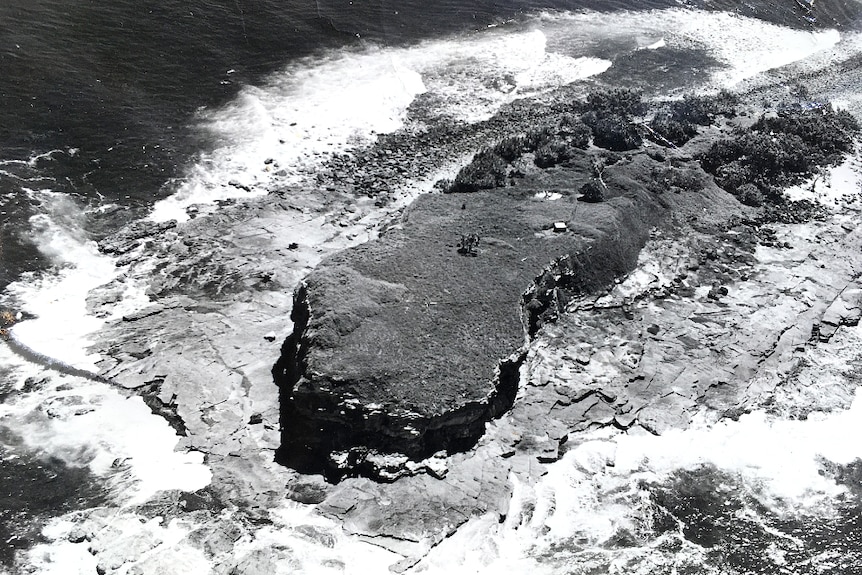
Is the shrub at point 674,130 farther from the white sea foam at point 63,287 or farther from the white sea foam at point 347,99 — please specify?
the white sea foam at point 63,287

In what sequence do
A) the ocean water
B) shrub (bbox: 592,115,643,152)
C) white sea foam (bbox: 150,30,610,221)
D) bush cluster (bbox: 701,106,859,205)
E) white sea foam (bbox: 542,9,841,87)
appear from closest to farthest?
the ocean water < white sea foam (bbox: 150,30,610,221) < bush cluster (bbox: 701,106,859,205) < shrub (bbox: 592,115,643,152) < white sea foam (bbox: 542,9,841,87)

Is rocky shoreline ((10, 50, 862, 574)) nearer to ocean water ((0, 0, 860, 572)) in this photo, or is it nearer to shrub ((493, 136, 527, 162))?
ocean water ((0, 0, 860, 572))

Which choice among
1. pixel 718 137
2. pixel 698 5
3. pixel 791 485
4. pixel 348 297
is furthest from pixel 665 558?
pixel 698 5

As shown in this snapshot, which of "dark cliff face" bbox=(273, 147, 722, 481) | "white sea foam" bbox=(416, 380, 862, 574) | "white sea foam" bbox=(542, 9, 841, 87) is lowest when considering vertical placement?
"white sea foam" bbox=(416, 380, 862, 574)

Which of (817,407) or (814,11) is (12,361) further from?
(814,11)

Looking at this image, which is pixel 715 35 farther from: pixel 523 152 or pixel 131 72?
pixel 131 72

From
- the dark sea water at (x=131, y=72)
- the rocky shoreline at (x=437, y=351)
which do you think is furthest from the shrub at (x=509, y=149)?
the dark sea water at (x=131, y=72)

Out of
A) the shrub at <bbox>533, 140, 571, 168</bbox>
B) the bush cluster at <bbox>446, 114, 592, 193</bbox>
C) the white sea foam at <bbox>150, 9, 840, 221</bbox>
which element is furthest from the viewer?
the white sea foam at <bbox>150, 9, 840, 221</bbox>

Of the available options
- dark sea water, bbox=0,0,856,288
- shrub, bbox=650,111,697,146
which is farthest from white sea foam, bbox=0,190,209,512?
shrub, bbox=650,111,697,146
